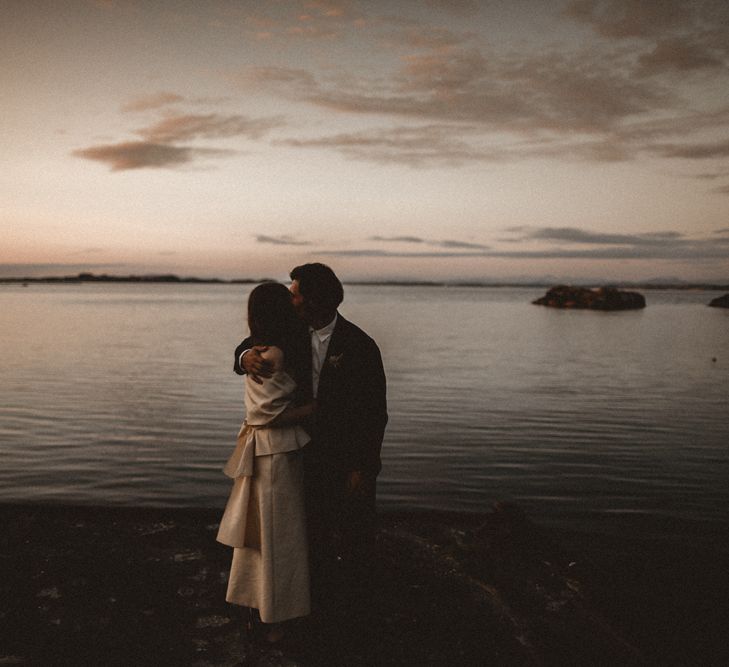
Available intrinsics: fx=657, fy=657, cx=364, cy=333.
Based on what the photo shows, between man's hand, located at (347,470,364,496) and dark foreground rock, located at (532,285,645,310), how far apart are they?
12140 centimetres

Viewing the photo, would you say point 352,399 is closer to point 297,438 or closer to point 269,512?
point 297,438

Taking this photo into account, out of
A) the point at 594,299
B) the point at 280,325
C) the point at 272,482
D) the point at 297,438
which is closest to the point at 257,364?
the point at 280,325

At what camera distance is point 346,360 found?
491 centimetres

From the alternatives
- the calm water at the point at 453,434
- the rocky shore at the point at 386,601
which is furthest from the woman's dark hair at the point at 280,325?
the calm water at the point at 453,434

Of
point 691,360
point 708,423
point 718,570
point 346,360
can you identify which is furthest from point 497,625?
point 691,360

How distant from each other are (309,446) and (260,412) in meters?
0.51

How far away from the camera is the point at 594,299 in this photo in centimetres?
12181

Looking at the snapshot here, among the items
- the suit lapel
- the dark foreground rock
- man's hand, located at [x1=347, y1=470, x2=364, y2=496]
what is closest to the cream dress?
the suit lapel

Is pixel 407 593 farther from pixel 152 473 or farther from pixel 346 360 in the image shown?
pixel 152 473

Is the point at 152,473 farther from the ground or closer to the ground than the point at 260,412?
closer to the ground

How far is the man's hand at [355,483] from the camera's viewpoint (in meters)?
4.95

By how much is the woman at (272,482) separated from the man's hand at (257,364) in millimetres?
38

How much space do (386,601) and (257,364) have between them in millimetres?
2706

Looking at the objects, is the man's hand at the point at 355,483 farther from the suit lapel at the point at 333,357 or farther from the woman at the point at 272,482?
the suit lapel at the point at 333,357
